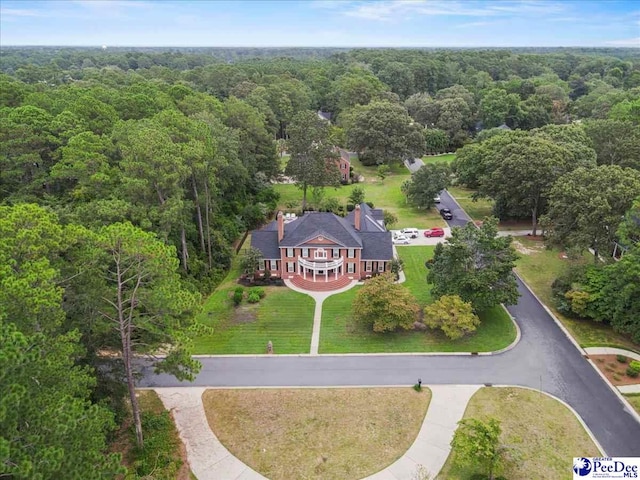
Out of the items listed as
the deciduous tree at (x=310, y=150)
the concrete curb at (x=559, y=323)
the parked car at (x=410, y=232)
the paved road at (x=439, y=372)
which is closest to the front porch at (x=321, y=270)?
the paved road at (x=439, y=372)

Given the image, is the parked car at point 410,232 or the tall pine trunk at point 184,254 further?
the parked car at point 410,232

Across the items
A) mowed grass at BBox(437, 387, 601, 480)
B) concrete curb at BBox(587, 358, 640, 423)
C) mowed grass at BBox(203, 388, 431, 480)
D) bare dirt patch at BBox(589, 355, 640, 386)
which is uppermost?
bare dirt patch at BBox(589, 355, 640, 386)

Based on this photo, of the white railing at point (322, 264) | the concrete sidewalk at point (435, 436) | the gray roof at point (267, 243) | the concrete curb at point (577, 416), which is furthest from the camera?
the gray roof at point (267, 243)

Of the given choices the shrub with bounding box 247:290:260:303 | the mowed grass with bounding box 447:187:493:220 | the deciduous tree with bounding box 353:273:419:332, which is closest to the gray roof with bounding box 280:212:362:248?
the shrub with bounding box 247:290:260:303

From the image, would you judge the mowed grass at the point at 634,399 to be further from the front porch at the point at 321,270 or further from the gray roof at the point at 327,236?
the front porch at the point at 321,270

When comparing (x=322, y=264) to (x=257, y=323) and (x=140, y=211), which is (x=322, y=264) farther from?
(x=140, y=211)

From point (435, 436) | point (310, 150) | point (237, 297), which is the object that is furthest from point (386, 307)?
point (310, 150)

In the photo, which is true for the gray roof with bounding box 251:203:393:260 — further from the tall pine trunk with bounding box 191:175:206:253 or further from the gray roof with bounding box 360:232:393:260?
the tall pine trunk with bounding box 191:175:206:253

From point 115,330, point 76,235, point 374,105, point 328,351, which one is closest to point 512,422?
point 328,351
